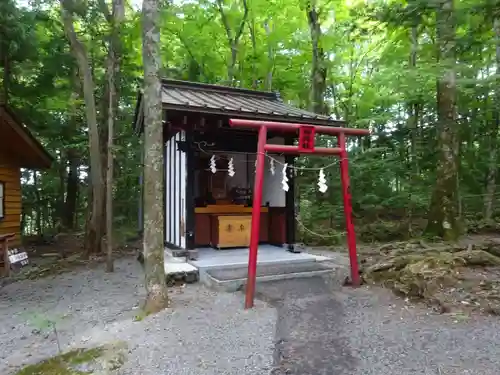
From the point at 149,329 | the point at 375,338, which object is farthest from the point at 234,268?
the point at 375,338

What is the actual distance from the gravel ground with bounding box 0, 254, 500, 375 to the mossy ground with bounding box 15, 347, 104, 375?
0.21m

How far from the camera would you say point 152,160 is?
4703 millimetres

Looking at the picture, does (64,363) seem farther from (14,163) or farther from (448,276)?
(14,163)

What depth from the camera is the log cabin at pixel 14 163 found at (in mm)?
9812

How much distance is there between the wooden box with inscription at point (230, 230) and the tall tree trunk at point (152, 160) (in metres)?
2.98

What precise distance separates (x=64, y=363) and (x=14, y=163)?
912 cm

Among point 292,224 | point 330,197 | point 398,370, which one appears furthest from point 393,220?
point 398,370

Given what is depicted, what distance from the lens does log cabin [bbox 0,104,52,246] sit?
981cm

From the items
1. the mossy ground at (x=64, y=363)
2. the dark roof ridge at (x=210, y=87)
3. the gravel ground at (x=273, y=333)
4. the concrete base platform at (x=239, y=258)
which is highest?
the dark roof ridge at (x=210, y=87)

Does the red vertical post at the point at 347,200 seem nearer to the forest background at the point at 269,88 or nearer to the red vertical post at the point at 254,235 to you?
the red vertical post at the point at 254,235

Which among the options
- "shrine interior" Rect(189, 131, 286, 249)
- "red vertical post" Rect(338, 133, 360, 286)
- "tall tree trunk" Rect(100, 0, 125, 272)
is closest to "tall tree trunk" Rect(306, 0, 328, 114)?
"shrine interior" Rect(189, 131, 286, 249)

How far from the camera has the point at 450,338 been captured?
366cm

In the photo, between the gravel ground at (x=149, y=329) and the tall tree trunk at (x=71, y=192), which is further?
the tall tree trunk at (x=71, y=192)

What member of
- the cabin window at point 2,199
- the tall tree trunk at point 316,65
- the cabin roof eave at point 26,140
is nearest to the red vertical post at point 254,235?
the cabin roof eave at point 26,140
